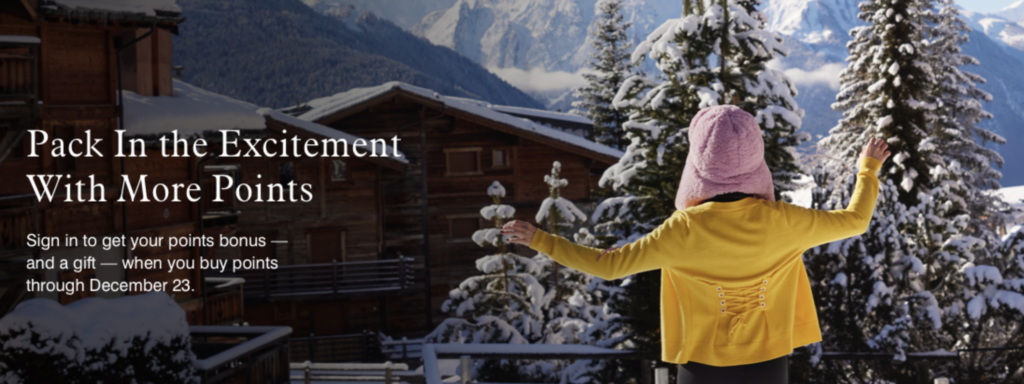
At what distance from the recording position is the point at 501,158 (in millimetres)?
22391

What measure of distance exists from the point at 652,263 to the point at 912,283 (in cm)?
941

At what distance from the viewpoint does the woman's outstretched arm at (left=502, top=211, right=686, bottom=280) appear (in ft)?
9.00

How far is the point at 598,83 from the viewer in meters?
34.7

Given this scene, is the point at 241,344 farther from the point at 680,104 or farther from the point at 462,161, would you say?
the point at 462,161

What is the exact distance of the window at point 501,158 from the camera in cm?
2223

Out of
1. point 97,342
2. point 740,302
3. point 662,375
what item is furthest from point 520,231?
point 97,342

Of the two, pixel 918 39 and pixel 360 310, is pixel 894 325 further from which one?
pixel 360 310

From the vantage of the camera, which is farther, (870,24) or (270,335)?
(870,24)

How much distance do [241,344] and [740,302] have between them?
727 centimetres

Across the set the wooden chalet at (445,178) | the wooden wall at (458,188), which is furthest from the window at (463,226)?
the wooden wall at (458,188)

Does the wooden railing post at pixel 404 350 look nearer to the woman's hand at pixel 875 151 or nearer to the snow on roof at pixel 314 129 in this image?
the snow on roof at pixel 314 129

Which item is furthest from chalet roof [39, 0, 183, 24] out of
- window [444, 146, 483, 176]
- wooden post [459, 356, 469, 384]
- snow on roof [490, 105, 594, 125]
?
snow on roof [490, 105, 594, 125]

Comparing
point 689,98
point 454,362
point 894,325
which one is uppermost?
point 689,98

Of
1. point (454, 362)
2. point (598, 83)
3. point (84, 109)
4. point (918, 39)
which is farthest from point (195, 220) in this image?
point (598, 83)
